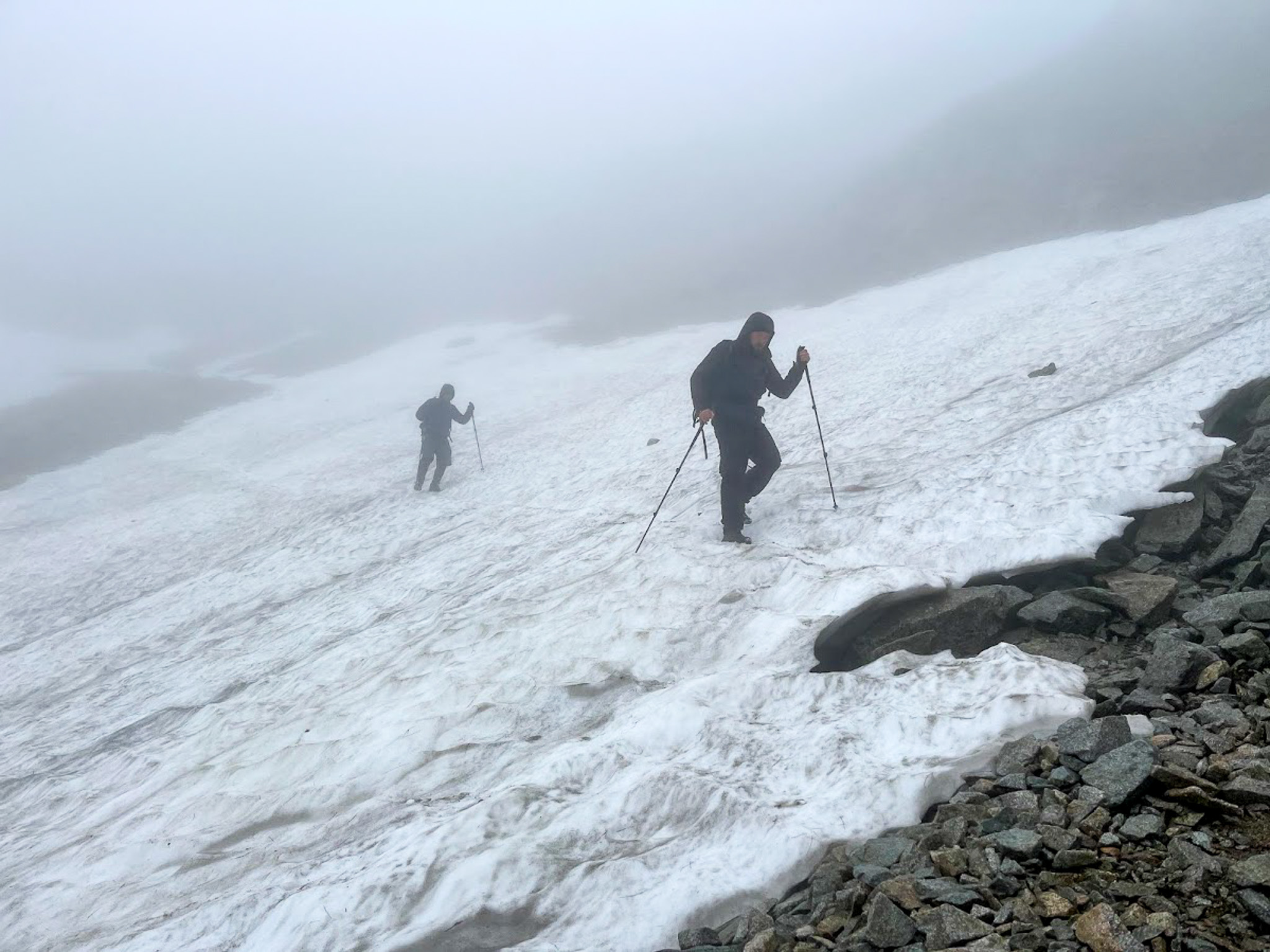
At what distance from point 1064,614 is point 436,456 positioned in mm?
14854

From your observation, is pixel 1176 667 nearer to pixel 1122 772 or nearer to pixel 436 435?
pixel 1122 772

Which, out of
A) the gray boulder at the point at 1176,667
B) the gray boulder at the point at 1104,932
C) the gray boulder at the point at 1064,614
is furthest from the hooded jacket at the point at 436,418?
the gray boulder at the point at 1104,932

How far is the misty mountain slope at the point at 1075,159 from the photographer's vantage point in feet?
101

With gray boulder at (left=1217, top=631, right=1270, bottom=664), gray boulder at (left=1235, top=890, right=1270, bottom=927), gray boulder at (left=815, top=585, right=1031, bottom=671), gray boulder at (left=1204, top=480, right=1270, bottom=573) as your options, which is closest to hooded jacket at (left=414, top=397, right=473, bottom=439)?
gray boulder at (left=815, top=585, right=1031, bottom=671)

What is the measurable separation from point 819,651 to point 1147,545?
338 cm

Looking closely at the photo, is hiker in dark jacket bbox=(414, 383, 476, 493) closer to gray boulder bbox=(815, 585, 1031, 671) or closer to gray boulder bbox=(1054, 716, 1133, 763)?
gray boulder bbox=(815, 585, 1031, 671)

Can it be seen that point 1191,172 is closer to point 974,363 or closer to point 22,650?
point 974,363

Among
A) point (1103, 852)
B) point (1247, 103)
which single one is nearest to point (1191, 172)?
point (1247, 103)

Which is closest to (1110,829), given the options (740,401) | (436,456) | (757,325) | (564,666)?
(564,666)

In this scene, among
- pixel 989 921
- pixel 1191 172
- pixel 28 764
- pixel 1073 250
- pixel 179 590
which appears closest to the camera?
pixel 989 921

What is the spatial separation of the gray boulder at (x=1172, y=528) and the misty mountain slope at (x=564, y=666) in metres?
0.27

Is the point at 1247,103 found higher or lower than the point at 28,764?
higher

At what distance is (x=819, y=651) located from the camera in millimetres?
7316

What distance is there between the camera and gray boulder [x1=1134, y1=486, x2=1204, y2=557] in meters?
7.38
